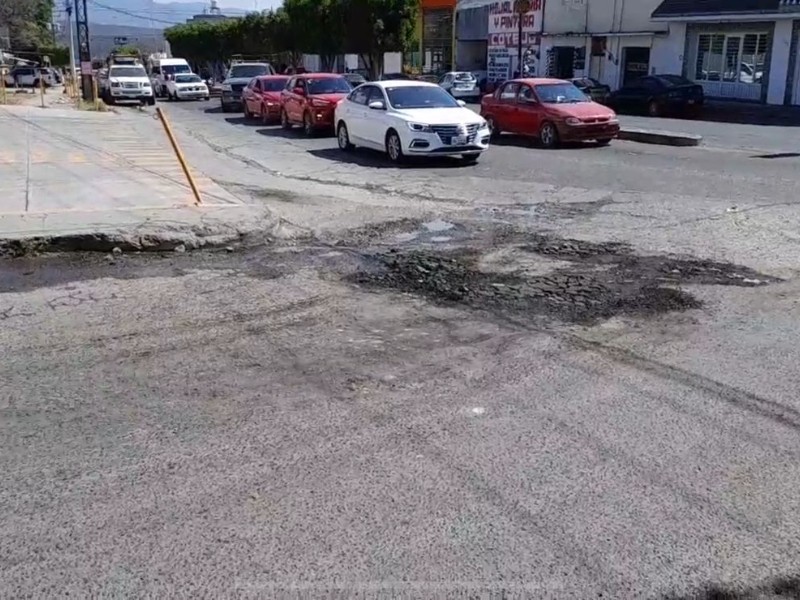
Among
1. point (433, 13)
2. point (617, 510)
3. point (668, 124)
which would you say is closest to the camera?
point (617, 510)

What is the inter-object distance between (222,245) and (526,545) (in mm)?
6670

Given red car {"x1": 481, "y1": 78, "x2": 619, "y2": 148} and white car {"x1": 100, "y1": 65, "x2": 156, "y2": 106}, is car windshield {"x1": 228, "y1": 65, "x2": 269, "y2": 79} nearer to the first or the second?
white car {"x1": 100, "y1": 65, "x2": 156, "y2": 106}

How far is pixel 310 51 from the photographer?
6078cm

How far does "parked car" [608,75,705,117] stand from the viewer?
3347 centimetres

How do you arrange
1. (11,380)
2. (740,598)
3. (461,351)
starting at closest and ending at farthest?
(740,598) < (11,380) < (461,351)

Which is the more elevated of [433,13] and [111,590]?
[433,13]

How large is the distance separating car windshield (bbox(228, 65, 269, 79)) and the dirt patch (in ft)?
103

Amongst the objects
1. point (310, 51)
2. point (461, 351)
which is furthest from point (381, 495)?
point (310, 51)

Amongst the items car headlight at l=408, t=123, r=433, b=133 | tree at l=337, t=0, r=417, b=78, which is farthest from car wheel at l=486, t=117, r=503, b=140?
tree at l=337, t=0, r=417, b=78

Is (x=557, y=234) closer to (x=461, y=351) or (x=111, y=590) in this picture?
(x=461, y=351)

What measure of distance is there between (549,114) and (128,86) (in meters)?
27.6

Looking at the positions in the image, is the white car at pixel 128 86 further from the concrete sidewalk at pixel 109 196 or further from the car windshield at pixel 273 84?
the concrete sidewalk at pixel 109 196

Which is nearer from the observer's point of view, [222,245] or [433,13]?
[222,245]

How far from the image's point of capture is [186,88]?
159 feet
